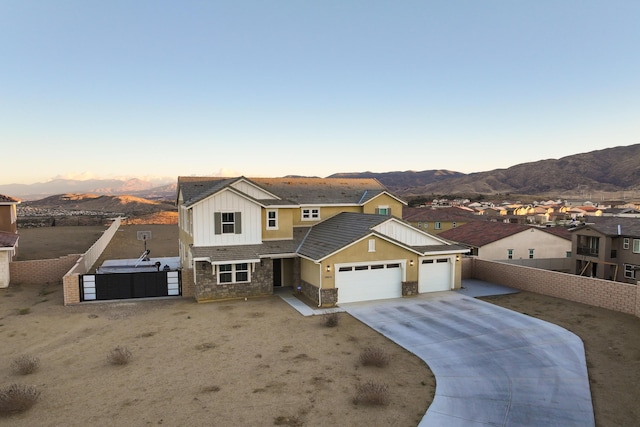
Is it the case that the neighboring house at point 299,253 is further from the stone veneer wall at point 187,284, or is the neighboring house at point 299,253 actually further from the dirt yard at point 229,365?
the dirt yard at point 229,365

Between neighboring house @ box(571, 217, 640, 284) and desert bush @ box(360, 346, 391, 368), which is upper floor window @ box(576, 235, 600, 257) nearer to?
neighboring house @ box(571, 217, 640, 284)

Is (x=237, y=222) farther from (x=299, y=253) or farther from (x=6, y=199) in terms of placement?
(x=6, y=199)

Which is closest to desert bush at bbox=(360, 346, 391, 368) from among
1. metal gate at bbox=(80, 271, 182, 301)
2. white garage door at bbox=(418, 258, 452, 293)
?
white garage door at bbox=(418, 258, 452, 293)

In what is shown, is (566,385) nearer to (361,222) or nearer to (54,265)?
(361,222)

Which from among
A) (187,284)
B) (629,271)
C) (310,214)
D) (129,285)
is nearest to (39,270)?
(129,285)

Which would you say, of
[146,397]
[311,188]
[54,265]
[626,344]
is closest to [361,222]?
[311,188]

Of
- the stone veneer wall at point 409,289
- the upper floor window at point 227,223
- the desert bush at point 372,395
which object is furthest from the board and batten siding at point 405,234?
the desert bush at point 372,395
